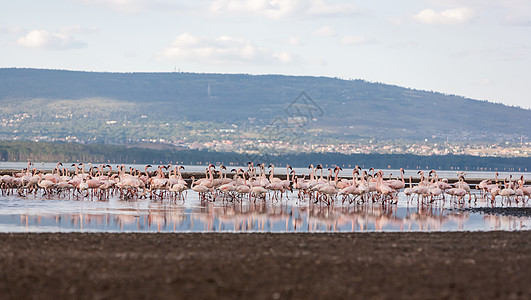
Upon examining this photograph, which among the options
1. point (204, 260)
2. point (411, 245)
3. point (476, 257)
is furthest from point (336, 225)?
point (204, 260)

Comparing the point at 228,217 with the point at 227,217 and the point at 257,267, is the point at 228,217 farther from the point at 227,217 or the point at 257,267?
the point at 257,267

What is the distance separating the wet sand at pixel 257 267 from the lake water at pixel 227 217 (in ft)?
Answer: 13.4

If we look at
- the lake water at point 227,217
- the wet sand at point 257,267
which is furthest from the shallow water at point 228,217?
the wet sand at point 257,267

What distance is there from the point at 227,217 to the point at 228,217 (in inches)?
1.4

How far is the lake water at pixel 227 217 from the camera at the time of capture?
24.7 metres

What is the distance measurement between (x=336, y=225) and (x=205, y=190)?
13.0 meters

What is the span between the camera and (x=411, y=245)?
1931 centimetres

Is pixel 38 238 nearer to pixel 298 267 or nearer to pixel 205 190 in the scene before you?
pixel 298 267

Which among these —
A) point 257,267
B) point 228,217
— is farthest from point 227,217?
point 257,267

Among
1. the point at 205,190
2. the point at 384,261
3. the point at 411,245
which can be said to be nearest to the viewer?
the point at 384,261

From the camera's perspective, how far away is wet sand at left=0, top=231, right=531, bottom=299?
12539mm

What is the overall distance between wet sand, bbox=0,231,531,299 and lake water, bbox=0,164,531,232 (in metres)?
4.08

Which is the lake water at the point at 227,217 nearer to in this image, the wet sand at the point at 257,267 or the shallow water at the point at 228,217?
the shallow water at the point at 228,217

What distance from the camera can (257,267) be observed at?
48.8 feet
